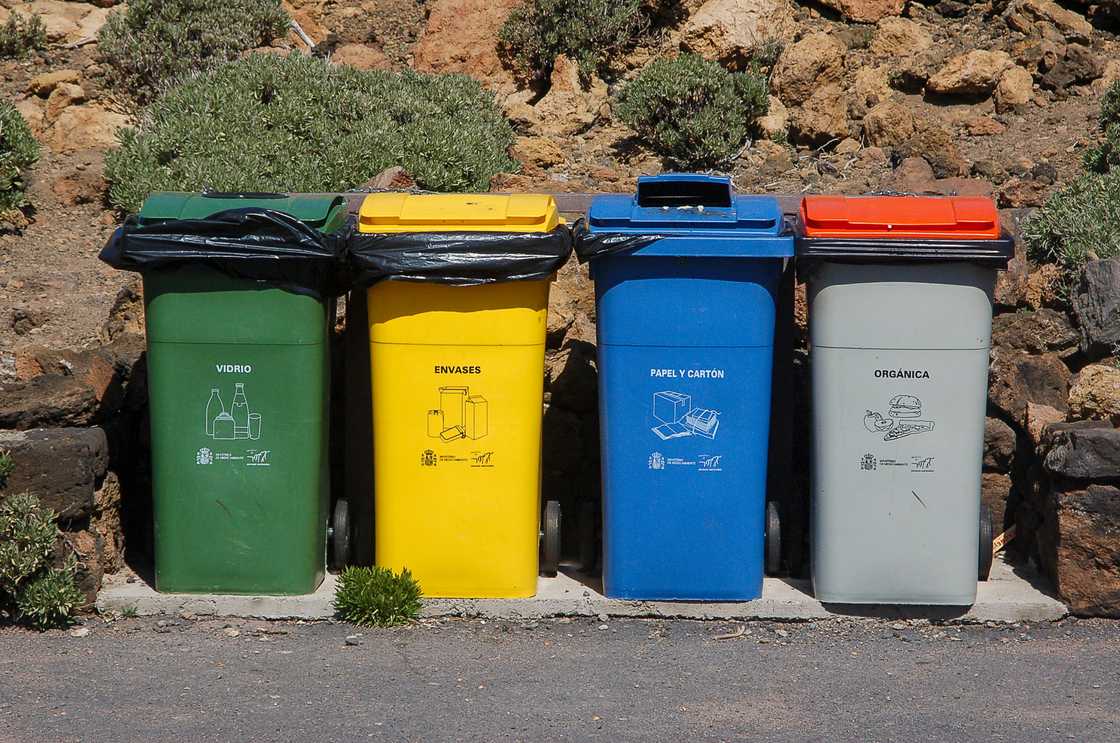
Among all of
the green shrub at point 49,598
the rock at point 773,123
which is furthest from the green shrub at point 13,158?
the rock at point 773,123

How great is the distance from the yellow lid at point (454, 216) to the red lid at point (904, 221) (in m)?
1.06

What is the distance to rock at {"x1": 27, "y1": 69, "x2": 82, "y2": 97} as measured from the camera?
38.5 feet

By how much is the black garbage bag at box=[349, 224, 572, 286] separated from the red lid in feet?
3.37

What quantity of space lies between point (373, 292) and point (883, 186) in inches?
182

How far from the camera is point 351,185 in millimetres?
9234

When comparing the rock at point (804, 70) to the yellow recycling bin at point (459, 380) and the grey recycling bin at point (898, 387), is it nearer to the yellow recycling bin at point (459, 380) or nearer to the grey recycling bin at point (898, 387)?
the grey recycling bin at point (898, 387)

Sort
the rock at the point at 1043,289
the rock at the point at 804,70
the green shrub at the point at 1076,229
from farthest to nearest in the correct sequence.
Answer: the rock at the point at 804,70
the green shrub at the point at 1076,229
the rock at the point at 1043,289

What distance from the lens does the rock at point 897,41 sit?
1195 cm

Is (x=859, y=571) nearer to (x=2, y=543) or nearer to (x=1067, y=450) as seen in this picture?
(x=1067, y=450)

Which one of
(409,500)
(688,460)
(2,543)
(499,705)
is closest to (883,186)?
(688,460)

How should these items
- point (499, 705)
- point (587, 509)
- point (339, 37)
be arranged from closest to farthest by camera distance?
point (499, 705)
point (587, 509)
point (339, 37)

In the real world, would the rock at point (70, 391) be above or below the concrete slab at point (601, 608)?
above

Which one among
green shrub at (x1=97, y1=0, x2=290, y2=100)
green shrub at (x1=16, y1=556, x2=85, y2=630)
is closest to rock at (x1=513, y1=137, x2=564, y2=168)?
green shrub at (x1=97, y1=0, x2=290, y2=100)

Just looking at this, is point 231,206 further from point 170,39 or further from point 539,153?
point 170,39
